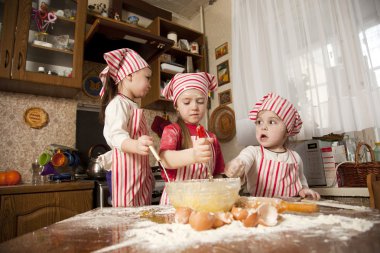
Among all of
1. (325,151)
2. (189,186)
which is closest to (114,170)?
(189,186)

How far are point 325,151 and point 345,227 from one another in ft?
4.06

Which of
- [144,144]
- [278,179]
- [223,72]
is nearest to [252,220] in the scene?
[144,144]

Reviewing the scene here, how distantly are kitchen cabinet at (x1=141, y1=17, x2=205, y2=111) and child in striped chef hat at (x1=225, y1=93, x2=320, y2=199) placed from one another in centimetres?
128

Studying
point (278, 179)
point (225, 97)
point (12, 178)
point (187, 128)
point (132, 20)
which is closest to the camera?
point (187, 128)

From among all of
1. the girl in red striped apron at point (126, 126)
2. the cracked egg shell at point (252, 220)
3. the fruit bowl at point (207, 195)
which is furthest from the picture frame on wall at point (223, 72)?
the cracked egg shell at point (252, 220)

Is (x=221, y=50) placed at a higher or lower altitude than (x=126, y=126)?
higher

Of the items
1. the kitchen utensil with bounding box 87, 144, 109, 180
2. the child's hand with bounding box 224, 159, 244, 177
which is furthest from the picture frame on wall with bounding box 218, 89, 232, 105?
the child's hand with bounding box 224, 159, 244, 177

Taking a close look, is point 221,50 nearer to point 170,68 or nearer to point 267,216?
point 170,68

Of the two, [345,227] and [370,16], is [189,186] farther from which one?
[370,16]

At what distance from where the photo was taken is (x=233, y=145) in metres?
2.46

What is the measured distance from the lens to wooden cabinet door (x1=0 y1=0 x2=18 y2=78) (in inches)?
61.2

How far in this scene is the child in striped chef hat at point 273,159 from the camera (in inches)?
45.4

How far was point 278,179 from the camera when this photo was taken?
1153 mm

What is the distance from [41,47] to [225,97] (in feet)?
5.51
